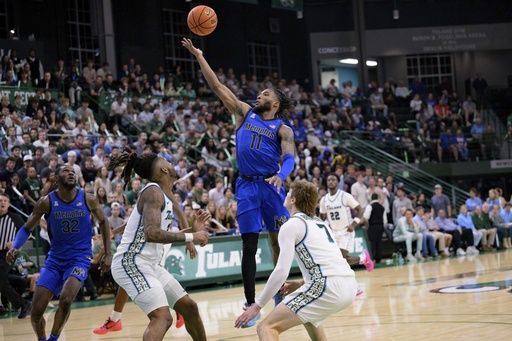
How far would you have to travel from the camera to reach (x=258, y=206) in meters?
8.54

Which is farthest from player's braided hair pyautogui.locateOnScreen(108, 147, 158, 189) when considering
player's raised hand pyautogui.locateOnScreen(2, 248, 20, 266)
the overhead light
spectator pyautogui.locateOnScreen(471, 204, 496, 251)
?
the overhead light

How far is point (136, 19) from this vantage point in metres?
30.5

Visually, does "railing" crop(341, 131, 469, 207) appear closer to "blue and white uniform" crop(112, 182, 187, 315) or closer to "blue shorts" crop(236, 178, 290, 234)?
"blue shorts" crop(236, 178, 290, 234)

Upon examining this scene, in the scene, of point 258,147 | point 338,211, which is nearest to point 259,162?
point 258,147

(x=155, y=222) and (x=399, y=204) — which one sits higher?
(x=155, y=222)

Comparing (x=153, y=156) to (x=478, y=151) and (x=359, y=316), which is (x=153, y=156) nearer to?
(x=359, y=316)

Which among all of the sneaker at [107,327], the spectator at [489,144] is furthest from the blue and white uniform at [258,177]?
the spectator at [489,144]

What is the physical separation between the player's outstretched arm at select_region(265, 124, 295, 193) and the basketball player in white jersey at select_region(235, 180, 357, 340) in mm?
1679

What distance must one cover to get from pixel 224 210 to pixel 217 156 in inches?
146

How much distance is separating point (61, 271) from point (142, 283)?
2310 mm

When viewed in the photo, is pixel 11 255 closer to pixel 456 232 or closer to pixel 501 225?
pixel 456 232

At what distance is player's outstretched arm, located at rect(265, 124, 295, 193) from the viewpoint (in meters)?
8.28

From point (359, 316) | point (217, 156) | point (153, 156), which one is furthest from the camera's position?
point (217, 156)

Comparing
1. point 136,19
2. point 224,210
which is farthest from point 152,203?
point 136,19
